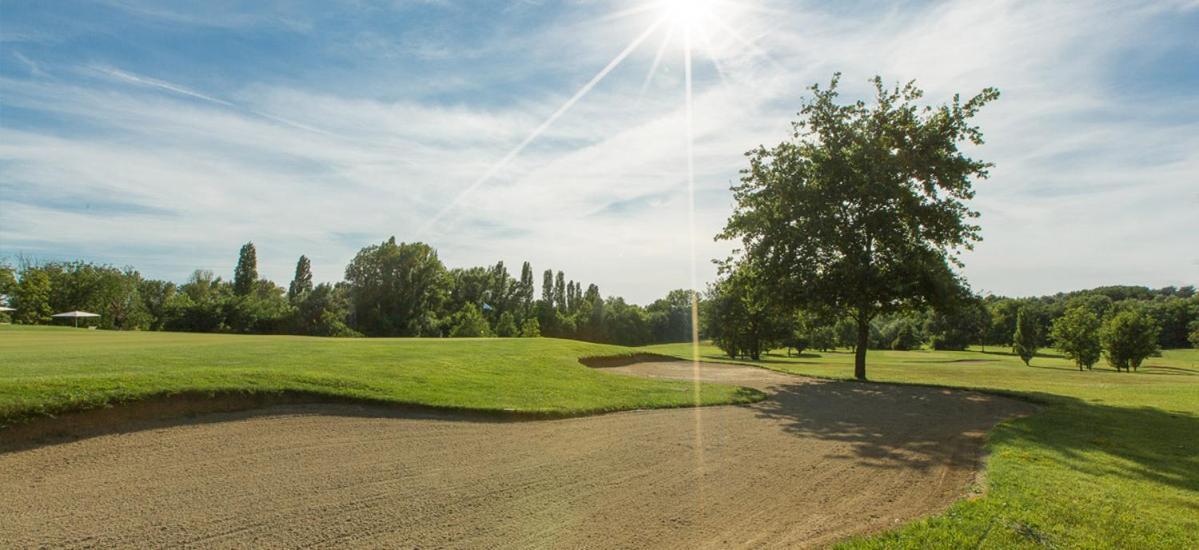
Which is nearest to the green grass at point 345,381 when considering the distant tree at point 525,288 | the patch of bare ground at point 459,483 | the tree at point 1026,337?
the patch of bare ground at point 459,483

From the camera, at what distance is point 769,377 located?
85.2 ft

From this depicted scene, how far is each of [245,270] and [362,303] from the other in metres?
28.6

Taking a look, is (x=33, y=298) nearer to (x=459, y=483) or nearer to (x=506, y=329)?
(x=506, y=329)

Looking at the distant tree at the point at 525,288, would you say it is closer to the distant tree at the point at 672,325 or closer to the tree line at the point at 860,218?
the distant tree at the point at 672,325

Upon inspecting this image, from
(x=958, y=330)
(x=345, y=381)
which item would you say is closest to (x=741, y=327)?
(x=345, y=381)

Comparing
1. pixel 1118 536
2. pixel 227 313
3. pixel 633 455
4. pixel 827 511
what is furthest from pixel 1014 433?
pixel 227 313

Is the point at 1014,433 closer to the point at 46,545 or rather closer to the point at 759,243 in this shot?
the point at 759,243

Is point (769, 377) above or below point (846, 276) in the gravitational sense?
below

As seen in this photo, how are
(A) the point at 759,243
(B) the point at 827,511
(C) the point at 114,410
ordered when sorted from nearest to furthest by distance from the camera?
1. (B) the point at 827,511
2. (C) the point at 114,410
3. (A) the point at 759,243

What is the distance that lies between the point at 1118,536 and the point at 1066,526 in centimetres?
45

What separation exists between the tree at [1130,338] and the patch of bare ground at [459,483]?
1986 inches

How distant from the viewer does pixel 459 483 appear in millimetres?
7383

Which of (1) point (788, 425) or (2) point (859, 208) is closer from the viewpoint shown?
(1) point (788, 425)

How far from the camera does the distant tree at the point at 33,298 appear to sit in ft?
212
